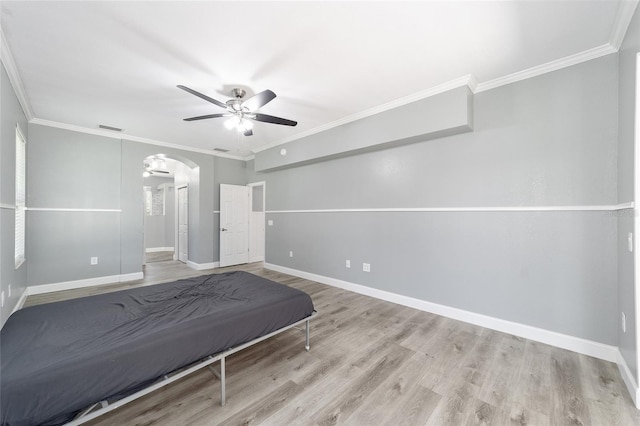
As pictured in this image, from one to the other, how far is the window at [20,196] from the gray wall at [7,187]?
513 mm

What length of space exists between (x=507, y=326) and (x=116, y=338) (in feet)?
11.7

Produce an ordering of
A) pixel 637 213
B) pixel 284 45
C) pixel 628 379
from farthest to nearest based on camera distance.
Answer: pixel 284 45
pixel 628 379
pixel 637 213

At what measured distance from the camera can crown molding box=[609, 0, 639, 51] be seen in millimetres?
1813

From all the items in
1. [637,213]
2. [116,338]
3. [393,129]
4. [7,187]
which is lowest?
[116,338]

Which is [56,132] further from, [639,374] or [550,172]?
[639,374]

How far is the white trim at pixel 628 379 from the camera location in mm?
1703

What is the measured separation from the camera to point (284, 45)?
7.52 feet

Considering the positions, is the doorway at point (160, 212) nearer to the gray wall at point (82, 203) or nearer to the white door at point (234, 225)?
the white door at point (234, 225)

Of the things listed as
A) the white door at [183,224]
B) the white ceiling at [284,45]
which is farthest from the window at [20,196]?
the white door at [183,224]

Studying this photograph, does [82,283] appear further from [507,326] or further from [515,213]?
[515,213]

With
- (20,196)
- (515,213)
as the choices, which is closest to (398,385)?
(515,213)

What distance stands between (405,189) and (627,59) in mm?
2203

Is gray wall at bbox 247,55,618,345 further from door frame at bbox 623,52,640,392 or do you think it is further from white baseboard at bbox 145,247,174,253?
white baseboard at bbox 145,247,174,253

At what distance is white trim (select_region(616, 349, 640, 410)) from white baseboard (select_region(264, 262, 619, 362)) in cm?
13
